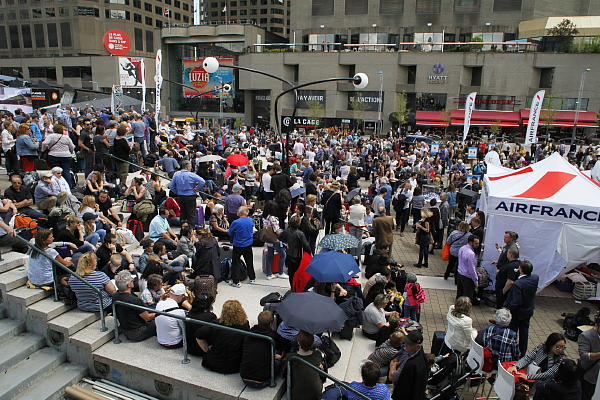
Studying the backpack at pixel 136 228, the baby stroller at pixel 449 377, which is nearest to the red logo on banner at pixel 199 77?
the backpack at pixel 136 228

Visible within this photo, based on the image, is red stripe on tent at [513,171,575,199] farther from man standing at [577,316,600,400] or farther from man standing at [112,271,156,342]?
man standing at [112,271,156,342]

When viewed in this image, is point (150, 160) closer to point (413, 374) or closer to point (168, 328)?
point (168, 328)

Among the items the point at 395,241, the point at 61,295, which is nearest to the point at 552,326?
the point at 395,241

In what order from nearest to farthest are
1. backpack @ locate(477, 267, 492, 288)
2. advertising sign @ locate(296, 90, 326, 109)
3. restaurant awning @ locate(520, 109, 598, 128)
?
1. backpack @ locate(477, 267, 492, 288)
2. restaurant awning @ locate(520, 109, 598, 128)
3. advertising sign @ locate(296, 90, 326, 109)

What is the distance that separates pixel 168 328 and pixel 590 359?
5.89m

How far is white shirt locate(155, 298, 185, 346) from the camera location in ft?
19.9

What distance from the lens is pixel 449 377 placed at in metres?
6.09

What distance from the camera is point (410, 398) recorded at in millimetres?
5309

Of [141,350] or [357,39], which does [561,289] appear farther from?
[357,39]

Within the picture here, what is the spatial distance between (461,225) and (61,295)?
8072 mm

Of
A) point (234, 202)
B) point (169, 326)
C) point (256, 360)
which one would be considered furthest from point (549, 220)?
point (169, 326)

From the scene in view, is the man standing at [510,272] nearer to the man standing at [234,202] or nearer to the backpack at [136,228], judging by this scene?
the man standing at [234,202]

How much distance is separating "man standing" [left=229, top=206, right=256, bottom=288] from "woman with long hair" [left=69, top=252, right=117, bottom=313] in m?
2.67

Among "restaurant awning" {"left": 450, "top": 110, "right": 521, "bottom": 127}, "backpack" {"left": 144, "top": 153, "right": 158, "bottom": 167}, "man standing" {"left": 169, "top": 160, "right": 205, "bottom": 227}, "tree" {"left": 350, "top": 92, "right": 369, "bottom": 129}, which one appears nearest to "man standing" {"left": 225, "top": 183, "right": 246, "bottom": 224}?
"man standing" {"left": 169, "top": 160, "right": 205, "bottom": 227}
